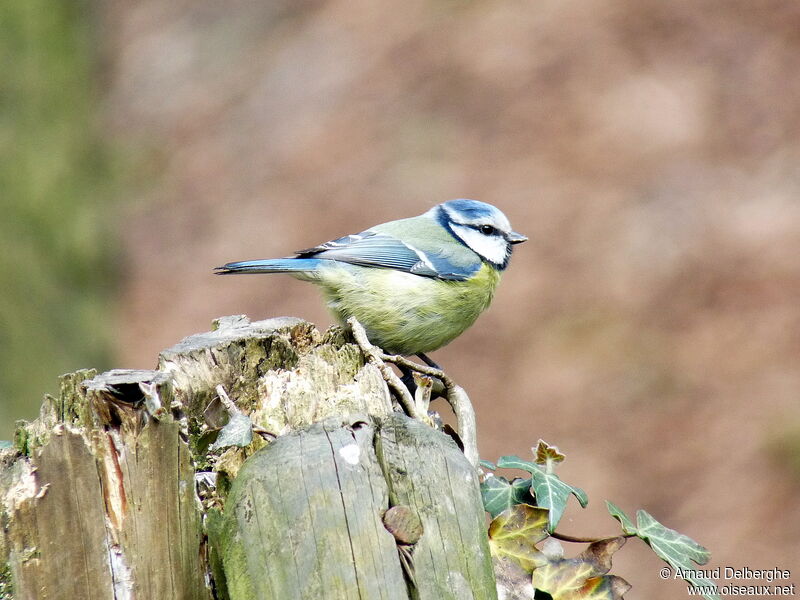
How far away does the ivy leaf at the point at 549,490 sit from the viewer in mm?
1840

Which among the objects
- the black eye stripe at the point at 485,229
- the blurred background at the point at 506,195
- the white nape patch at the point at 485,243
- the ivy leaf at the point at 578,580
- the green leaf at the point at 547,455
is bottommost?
the ivy leaf at the point at 578,580

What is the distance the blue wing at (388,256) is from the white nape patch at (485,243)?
0.75 feet

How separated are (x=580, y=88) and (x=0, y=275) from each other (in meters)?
4.50

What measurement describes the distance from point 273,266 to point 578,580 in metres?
1.90

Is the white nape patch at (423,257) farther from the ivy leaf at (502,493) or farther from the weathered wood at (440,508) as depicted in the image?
the weathered wood at (440,508)

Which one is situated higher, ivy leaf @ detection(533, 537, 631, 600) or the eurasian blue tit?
the eurasian blue tit

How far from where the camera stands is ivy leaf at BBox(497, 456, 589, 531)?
1.84 metres

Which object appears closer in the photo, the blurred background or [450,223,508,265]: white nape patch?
[450,223,508,265]: white nape patch

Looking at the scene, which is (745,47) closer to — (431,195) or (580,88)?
(580,88)

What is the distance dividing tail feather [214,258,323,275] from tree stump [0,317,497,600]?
157cm

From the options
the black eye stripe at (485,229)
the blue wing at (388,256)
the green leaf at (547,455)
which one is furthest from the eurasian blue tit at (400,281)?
the green leaf at (547,455)

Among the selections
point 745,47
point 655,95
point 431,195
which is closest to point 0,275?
point 431,195

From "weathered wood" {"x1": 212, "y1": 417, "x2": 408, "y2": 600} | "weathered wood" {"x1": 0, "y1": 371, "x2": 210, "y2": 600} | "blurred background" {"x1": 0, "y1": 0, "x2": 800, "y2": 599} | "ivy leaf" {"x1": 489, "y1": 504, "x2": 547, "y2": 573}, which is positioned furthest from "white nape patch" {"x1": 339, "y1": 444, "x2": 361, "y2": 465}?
"blurred background" {"x1": 0, "y1": 0, "x2": 800, "y2": 599}

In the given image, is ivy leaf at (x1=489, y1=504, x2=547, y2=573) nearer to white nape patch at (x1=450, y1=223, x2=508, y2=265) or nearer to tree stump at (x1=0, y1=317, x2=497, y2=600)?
tree stump at (x1=0, y1=317, x2=497, y2=600)
